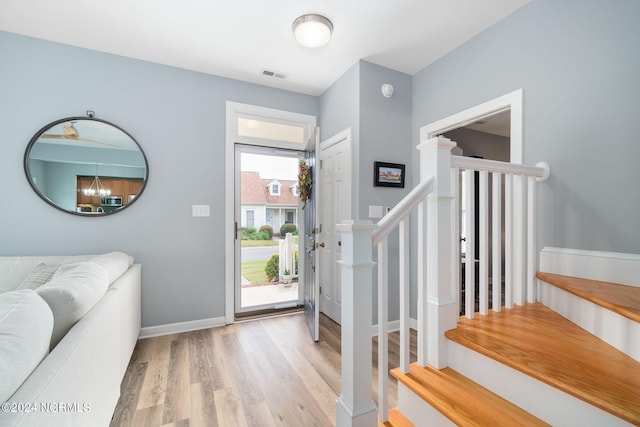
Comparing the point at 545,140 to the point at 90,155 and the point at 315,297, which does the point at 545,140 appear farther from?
the point at 90,155

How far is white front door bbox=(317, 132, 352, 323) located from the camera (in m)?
2.93

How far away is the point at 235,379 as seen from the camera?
1.97m

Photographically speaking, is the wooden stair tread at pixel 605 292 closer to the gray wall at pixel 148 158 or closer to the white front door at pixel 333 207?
the white front door at pixel 333 207

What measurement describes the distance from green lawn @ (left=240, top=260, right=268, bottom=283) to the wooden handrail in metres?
2.64

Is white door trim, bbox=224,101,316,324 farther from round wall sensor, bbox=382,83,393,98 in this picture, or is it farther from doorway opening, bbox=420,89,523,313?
doorway opening, bbox=420,89,523,313

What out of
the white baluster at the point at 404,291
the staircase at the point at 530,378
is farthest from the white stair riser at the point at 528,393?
the white baluster at the point at 404,291

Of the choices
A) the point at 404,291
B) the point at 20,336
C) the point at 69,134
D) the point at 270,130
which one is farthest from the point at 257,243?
the point at 20,336

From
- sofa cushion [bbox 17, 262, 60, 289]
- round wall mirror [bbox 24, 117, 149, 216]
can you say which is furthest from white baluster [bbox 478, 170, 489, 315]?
round wall mirror [bbox 24, 117, 149, 216]

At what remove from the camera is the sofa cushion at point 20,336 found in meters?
0.67

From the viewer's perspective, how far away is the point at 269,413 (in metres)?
1.63

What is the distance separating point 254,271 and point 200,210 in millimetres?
1282

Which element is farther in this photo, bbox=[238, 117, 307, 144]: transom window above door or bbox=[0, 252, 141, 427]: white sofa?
bbox=[238, 117, 307, 144]: transom window above door

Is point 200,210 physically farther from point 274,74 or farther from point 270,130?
point 274,74

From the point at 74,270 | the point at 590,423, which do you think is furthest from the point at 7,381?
the point at 590,423
